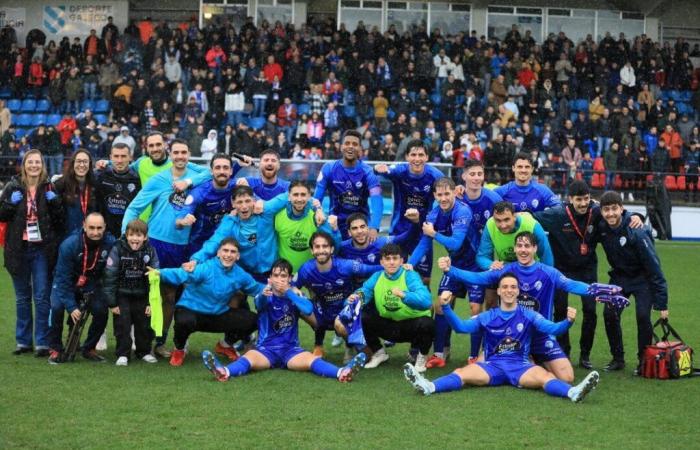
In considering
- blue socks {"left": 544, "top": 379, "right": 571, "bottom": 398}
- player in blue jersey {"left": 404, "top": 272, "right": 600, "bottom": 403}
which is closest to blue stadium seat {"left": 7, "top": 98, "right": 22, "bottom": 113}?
player in blue jersey {"left": 404, "top": 272, "right": 600, "bottom": 403}

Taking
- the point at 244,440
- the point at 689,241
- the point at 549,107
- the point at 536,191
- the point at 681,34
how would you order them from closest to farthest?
1. the point at 244,440
2. the point at 536,191
3. the point at 689,241
4. the point at 549,107
5. the point at 681,34

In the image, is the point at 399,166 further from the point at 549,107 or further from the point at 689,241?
the point at 549,107

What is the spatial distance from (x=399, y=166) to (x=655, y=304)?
9.28ft

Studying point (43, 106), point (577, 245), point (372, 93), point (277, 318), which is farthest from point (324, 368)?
point (43, 106)

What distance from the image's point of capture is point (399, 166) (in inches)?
428

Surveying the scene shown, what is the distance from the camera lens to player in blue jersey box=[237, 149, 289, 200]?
10.3 m

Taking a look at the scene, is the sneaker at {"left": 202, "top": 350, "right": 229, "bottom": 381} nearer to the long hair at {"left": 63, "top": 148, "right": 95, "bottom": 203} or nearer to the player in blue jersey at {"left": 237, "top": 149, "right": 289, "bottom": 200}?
the player in blue jersey at {"left": 237, "top": 149, "right": 289, "bottom": 200}

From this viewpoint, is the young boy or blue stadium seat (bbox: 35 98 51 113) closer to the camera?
the young boy

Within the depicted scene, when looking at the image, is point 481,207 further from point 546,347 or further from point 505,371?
point 505,371

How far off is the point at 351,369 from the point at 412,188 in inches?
97.2

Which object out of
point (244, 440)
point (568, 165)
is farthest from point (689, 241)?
point (244, 440)

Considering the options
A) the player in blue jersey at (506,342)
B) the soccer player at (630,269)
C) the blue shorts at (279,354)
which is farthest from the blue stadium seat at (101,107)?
the player in blue jersey at (506,342)

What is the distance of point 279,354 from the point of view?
31.4ft

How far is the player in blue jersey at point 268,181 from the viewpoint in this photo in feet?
33.8
